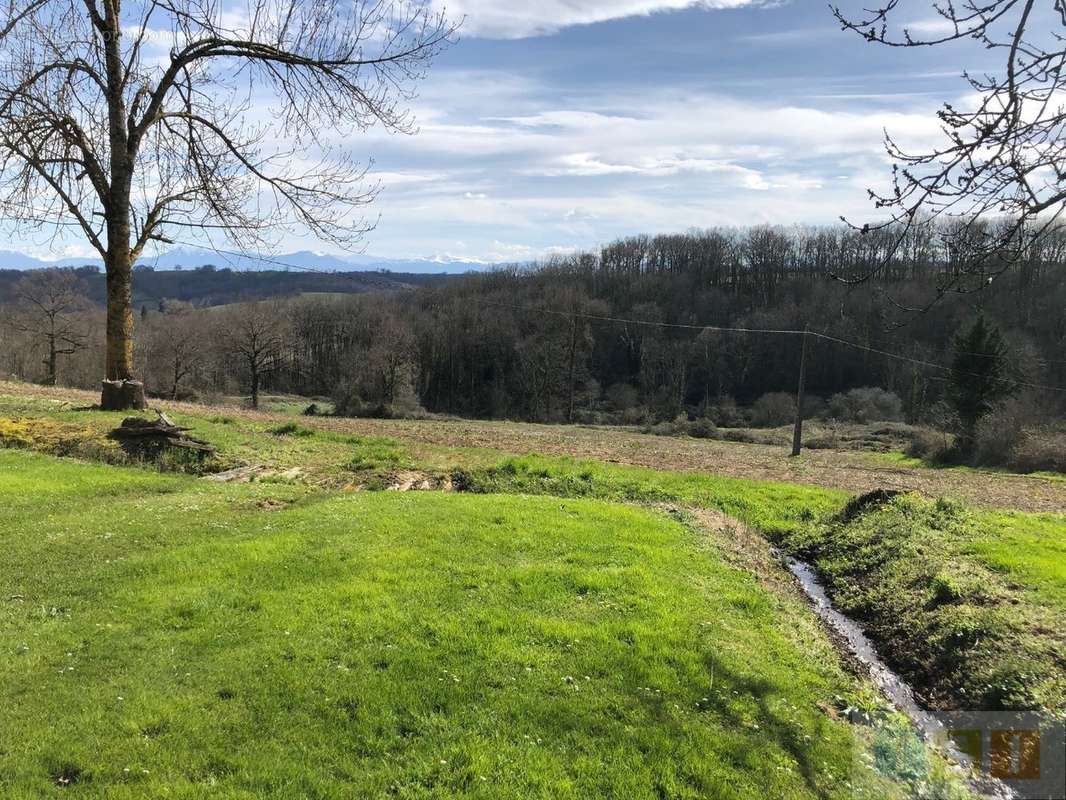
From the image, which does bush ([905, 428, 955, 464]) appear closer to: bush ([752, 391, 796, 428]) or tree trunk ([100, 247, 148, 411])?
bush ([752, 391, 796, 428])

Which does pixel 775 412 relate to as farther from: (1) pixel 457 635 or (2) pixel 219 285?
(2) pixel 219 285

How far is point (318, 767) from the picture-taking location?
4.34 m

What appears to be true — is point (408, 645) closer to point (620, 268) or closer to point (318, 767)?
point (318, 767)

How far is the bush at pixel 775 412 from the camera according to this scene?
61.8m

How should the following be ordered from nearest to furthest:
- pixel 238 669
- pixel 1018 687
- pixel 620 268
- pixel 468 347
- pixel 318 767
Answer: pixel 318 767, pixel 238 669, pixel 1018 687, pixel 468 347, pixel 620 268

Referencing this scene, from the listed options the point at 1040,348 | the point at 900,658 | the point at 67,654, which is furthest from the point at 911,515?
the point at 1040,348

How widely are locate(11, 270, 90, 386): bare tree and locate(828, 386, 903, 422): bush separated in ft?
212

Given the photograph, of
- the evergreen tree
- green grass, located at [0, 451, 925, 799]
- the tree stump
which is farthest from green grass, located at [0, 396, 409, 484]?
the evergreen tree

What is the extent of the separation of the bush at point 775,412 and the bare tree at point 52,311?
5800 centimetres

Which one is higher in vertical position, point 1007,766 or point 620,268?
point 620,268

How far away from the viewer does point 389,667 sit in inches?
223

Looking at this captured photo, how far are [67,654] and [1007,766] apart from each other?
806 cm

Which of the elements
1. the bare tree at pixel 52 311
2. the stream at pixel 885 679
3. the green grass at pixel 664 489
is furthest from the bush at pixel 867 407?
the bare tree at pixel 52 311

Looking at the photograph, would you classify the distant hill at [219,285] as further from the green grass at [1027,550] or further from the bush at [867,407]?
the green grass at [1027,550]
